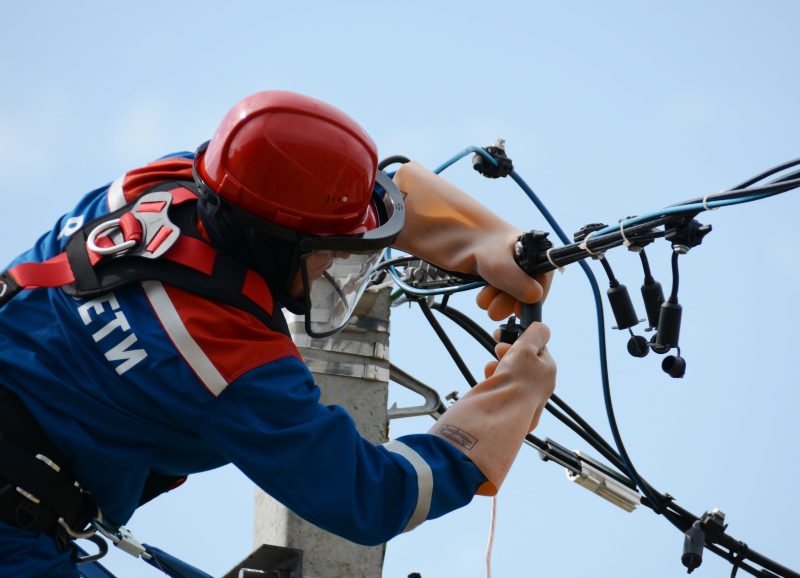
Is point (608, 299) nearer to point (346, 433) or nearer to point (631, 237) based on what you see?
point (631, 237)

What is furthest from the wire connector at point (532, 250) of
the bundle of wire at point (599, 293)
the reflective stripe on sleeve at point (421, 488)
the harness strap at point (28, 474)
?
the harness strap at point (28, 474)

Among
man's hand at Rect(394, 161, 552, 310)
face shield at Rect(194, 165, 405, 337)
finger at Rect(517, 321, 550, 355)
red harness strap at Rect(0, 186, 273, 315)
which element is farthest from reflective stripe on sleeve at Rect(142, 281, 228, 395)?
man's hand at Rect(394, 161, 552, 310)

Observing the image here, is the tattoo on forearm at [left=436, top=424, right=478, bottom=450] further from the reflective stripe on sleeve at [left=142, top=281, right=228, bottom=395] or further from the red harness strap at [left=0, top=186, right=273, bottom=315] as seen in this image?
the reflective stripe on sleeve at [left=142, top=281, right=228, bottom=395]

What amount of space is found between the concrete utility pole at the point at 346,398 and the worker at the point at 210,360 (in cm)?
140

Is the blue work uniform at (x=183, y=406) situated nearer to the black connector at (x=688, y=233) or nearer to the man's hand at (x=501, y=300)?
the man's hand at (x=501, y=300)

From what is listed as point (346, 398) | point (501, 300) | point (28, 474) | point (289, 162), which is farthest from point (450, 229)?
point (28, 474)

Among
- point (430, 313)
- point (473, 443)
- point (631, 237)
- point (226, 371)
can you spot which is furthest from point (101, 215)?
point (430, 313)

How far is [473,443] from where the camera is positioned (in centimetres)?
401

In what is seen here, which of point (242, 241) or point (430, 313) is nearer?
point (242, 241)

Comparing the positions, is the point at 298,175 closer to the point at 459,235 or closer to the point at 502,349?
the point at 502,349

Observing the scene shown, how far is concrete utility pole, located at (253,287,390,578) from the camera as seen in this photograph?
5.42 meters

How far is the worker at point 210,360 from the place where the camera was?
3.65 m

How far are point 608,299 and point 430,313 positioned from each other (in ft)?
4.69

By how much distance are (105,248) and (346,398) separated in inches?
84.9
